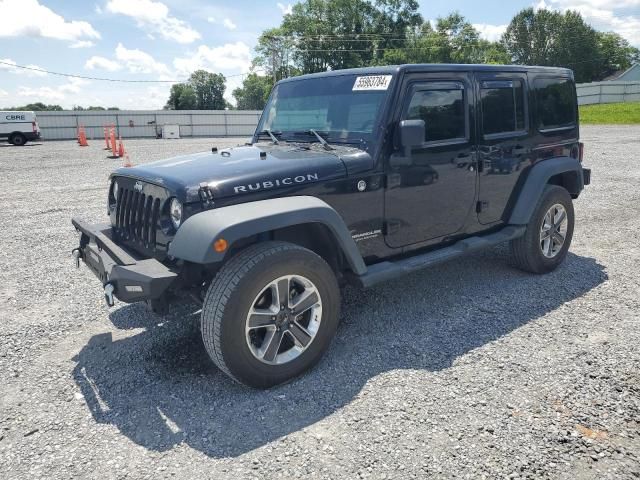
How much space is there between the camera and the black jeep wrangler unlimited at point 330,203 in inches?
119

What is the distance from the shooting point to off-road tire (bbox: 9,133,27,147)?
26453mm

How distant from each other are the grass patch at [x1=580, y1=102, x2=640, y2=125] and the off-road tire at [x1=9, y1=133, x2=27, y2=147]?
104 ft

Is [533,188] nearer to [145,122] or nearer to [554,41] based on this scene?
[145,122]

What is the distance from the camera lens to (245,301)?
298 cm

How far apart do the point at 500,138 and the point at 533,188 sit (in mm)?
652

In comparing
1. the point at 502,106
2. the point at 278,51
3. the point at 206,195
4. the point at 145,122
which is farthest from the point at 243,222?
the point at 278,51

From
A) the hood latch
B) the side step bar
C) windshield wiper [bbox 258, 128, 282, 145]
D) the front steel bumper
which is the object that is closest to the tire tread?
the front steel bumper

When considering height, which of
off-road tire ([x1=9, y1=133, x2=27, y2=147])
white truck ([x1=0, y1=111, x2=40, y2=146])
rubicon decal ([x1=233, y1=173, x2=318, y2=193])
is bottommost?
rubicon decal ([x1=233, y1=173, x2=318, y2=193])

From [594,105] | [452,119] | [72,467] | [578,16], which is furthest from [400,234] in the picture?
[578,16]

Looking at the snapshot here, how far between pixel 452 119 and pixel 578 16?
296ft

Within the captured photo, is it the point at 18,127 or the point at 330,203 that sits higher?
the point at 18,127

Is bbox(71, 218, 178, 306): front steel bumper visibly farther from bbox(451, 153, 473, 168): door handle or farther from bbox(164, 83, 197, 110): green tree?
bbox(164, 83, 197, 110): green tree

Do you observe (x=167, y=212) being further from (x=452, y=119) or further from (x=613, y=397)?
(x=613, y=397)

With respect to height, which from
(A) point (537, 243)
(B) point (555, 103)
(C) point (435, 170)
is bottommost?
(A) point (537, 243)
